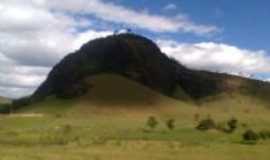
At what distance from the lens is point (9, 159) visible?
59.9 meters

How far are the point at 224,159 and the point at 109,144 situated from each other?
2862cm

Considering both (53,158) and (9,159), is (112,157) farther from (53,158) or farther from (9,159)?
(9,159)

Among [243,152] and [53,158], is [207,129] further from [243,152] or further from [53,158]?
[53,158]

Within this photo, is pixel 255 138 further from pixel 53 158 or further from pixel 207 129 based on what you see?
pixel 53 158

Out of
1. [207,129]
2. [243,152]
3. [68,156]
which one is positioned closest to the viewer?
[68,156]

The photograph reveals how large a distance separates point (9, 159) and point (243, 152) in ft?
131

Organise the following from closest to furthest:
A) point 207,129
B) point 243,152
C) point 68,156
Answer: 1. point 68,156
2. point 243,152
3. point 207,129

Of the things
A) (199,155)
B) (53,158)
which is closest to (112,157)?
(53,158)

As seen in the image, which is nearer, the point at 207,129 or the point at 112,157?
the point at 112,157

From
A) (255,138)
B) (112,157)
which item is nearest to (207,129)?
(255,138)

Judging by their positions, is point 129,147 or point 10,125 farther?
point 10,125

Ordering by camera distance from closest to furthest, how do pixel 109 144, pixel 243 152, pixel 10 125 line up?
pixel 243 152
pixel 109 144
pixel 10 125

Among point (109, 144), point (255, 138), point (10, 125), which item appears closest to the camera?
point (109, 144)

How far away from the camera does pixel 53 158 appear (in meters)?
63.2
